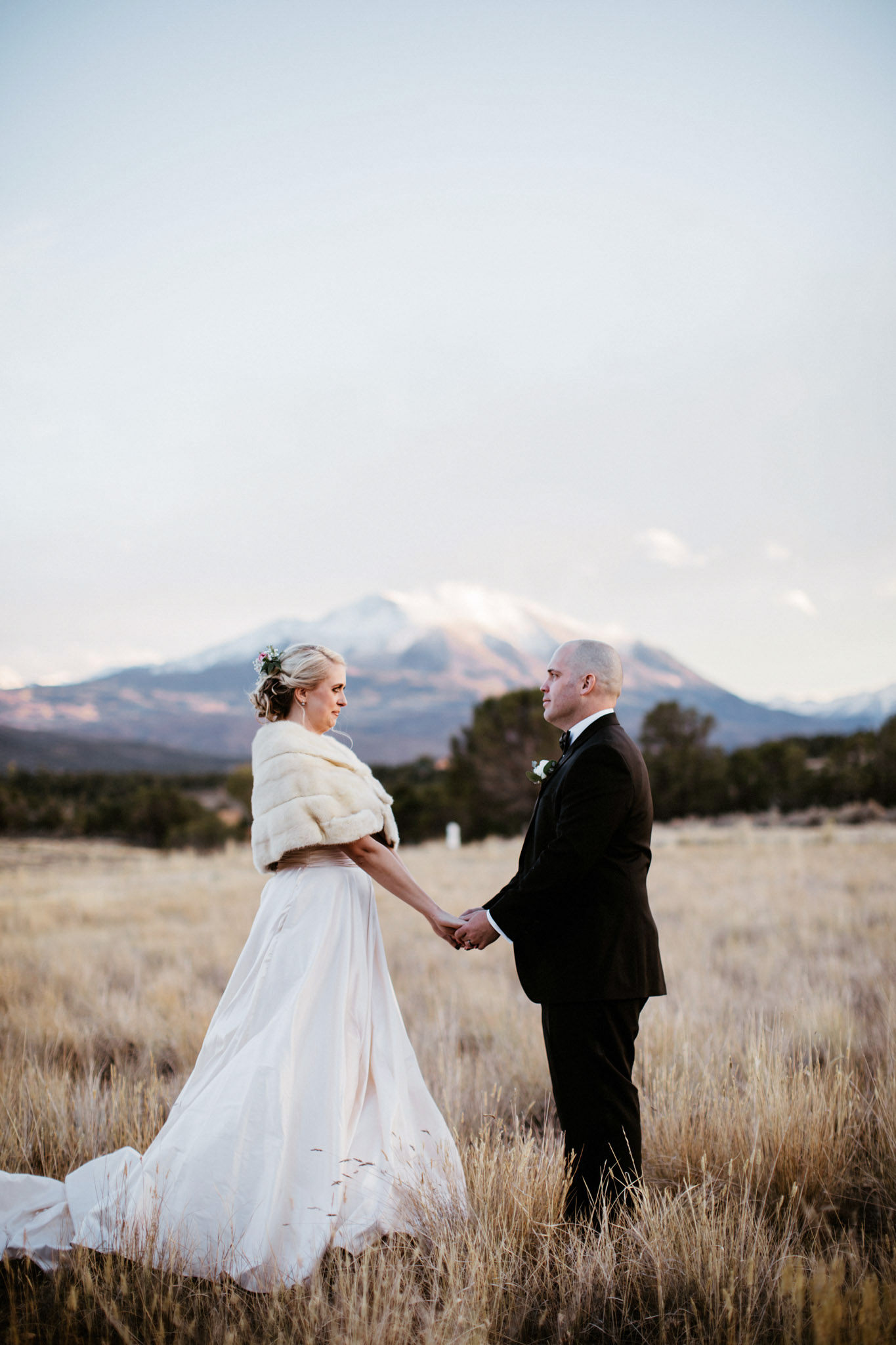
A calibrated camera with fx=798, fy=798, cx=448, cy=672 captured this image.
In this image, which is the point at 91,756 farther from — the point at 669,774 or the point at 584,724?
the point at 584,724

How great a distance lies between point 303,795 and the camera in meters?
3.24

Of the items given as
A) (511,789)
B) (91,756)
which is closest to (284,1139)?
(511,789)

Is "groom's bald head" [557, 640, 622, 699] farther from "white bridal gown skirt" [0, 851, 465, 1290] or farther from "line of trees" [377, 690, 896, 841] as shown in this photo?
"line of trees" [377, 690, 896, 841]

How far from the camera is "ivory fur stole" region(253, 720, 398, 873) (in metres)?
3.20

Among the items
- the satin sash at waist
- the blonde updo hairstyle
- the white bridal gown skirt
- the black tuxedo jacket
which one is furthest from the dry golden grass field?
the blonde updo hairstyle

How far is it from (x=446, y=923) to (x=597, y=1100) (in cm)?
96

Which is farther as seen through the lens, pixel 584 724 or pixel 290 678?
pixel 290 678

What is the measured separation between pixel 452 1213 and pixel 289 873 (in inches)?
54.9

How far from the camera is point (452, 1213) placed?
2938mm

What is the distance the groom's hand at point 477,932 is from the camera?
3389 mm

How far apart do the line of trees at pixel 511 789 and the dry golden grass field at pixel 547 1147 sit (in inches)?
995

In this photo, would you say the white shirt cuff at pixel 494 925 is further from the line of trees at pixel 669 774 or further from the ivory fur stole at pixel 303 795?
the line of trees at pixel 669 774

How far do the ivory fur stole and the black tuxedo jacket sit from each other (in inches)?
26.0

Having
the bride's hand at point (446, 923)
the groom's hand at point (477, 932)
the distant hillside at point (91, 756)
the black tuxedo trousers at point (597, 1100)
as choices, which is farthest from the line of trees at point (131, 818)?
the black tuxedo trousers at point (597, 1100)
